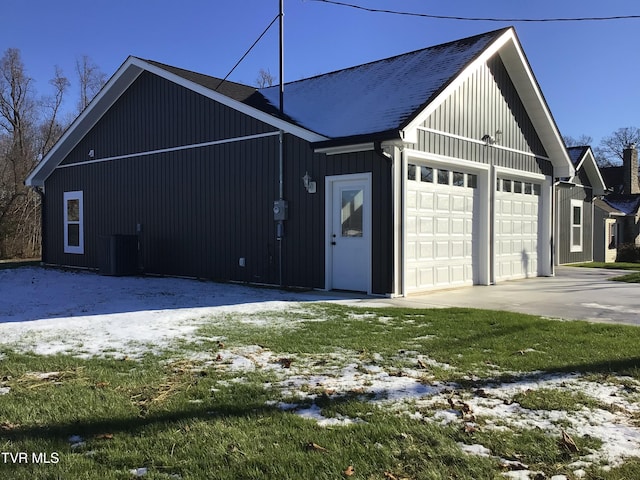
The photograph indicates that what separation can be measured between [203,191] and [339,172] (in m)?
4.11

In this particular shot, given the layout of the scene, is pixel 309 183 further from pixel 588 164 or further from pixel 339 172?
pixel 588 164

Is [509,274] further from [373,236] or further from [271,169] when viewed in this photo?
[271,169]

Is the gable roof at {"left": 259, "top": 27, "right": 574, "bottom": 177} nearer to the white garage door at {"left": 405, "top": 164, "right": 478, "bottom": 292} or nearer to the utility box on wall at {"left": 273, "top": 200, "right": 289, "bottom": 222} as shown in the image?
the white garage door at {"left": 405, "top": 164, "right": 478, "bottom": 292}

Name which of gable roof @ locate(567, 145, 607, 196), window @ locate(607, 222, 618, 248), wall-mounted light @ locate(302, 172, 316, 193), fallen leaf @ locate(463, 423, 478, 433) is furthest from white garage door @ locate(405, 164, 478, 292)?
window @ locate(607, 222, 618, 248)

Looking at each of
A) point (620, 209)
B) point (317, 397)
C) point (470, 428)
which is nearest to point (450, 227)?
point (317, 397)

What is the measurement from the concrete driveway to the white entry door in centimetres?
100

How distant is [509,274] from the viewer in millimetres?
13047

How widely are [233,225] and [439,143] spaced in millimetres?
4673

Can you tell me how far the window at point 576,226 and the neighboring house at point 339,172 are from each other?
6509 millimetres

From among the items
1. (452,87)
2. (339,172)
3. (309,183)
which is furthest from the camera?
(309,183)

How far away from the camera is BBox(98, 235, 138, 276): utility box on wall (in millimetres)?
13305

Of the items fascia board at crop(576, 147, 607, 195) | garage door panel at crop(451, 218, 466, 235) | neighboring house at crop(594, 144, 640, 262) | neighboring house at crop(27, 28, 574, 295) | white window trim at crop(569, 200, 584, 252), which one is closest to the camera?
neighboring house at crop(27, 28, 574, 295)

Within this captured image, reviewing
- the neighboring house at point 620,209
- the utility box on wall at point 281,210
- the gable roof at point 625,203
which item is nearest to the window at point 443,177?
the utility box on wall at point 281,210

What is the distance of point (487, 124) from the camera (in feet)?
39.4
